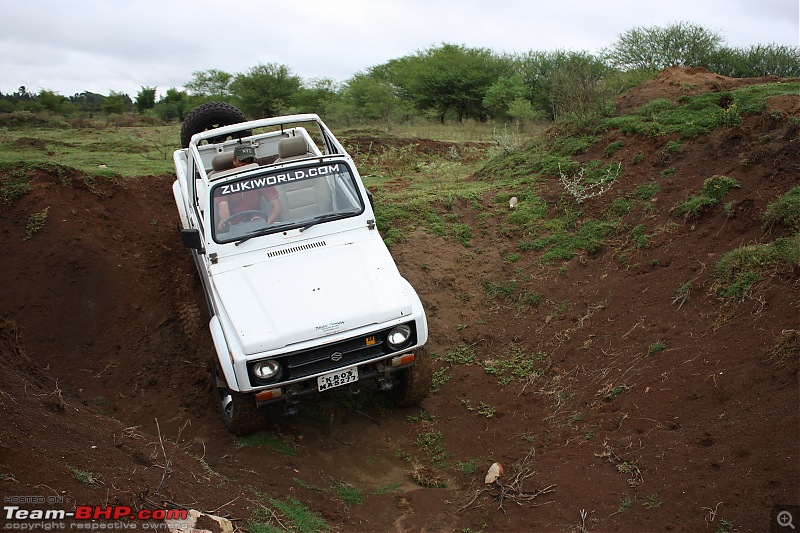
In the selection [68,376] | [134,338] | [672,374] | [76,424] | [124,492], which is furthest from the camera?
[134,338]

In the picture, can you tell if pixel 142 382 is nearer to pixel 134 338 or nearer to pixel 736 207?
pixel 134 338

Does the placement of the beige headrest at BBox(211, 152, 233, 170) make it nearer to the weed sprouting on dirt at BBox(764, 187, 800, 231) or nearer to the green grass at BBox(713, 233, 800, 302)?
the green grass at BBox(713, 233, 800, 302)

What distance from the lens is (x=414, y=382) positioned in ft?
20.5

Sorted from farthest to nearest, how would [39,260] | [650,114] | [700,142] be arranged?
[650,114] → [700,142] → [39,260]

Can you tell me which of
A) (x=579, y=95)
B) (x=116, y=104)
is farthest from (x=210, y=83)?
(x=579, y=95)

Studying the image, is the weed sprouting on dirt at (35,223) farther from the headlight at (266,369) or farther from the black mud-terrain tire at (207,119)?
the headlight at (266,369)

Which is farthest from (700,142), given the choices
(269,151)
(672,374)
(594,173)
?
(269,151)

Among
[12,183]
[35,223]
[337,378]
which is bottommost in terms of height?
[337,378]

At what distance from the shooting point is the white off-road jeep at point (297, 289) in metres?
5.52

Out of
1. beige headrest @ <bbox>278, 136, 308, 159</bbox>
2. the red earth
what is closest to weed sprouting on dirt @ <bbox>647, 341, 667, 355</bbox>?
the red earth

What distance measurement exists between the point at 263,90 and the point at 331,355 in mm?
24003

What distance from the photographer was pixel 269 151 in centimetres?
862

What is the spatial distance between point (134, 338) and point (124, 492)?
3.76 m

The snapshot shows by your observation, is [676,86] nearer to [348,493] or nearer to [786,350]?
[786,350]
